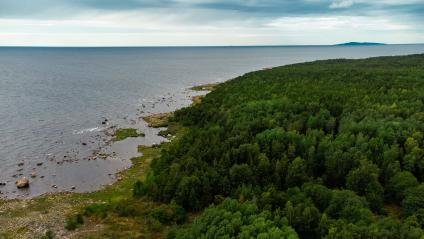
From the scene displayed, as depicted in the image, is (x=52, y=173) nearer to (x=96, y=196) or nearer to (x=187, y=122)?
(x=96, y=196)

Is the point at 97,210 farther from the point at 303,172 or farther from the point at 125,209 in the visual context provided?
the point at 303,172

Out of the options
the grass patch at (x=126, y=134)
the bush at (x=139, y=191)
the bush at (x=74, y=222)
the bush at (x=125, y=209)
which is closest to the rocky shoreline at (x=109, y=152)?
the grass patch at (x=126, y=134)

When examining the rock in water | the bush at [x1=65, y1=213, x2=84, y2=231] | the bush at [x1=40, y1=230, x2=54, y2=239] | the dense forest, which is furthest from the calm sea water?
the bush at [x1=40, y1=230, x2=54, y2=239]

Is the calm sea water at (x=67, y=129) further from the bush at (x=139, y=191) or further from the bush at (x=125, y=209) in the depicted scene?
the bush at (x=125, y=209)

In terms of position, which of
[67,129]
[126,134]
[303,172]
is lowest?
[126,134]

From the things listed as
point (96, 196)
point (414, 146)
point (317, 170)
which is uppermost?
point (414, 146)

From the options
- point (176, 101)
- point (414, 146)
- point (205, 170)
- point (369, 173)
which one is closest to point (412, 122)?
point (414, 146)

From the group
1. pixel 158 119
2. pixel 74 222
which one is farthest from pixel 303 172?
pixel 158 119
